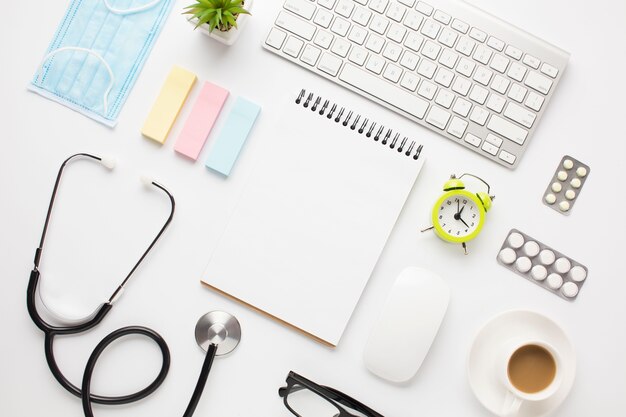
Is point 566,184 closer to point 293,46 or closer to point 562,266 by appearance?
point 562,266

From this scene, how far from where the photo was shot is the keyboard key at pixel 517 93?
90 centimetres

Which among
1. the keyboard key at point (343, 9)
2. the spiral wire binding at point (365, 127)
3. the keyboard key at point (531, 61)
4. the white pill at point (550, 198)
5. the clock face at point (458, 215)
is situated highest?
the keyboard key at point (531, 61)

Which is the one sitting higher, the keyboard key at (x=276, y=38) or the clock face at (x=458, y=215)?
the keyboard key at (x=276, y=38)

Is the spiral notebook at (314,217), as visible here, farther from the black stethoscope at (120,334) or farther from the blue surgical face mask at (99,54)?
the blue surgical face mask at (99,54)

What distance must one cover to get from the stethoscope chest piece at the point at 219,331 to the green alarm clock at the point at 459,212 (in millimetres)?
322

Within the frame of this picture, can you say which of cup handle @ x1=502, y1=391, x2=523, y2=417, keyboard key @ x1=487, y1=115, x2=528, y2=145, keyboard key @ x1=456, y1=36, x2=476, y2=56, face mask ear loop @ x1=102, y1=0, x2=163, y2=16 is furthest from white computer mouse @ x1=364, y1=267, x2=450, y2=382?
face mask ear loop @ x1=102, y1=0, x2=163, y2=16

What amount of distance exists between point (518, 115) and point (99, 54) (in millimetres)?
646

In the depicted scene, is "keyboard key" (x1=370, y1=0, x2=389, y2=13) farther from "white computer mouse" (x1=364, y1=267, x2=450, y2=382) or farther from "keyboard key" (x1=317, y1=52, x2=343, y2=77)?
"white computer mouse" (x1=364, y1=267, x2=450, y2=382)

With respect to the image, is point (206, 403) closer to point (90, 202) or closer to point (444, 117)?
point (90, 202)

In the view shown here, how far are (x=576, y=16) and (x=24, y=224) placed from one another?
0.91 meters

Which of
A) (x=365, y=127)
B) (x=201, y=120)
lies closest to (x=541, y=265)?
(x=365, y=127)

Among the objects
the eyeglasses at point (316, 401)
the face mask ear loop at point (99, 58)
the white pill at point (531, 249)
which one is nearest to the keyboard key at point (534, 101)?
the white pill at point (531, 249)

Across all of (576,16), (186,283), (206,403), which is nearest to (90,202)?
(186,283)

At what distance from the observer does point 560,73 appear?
904 millimetres
